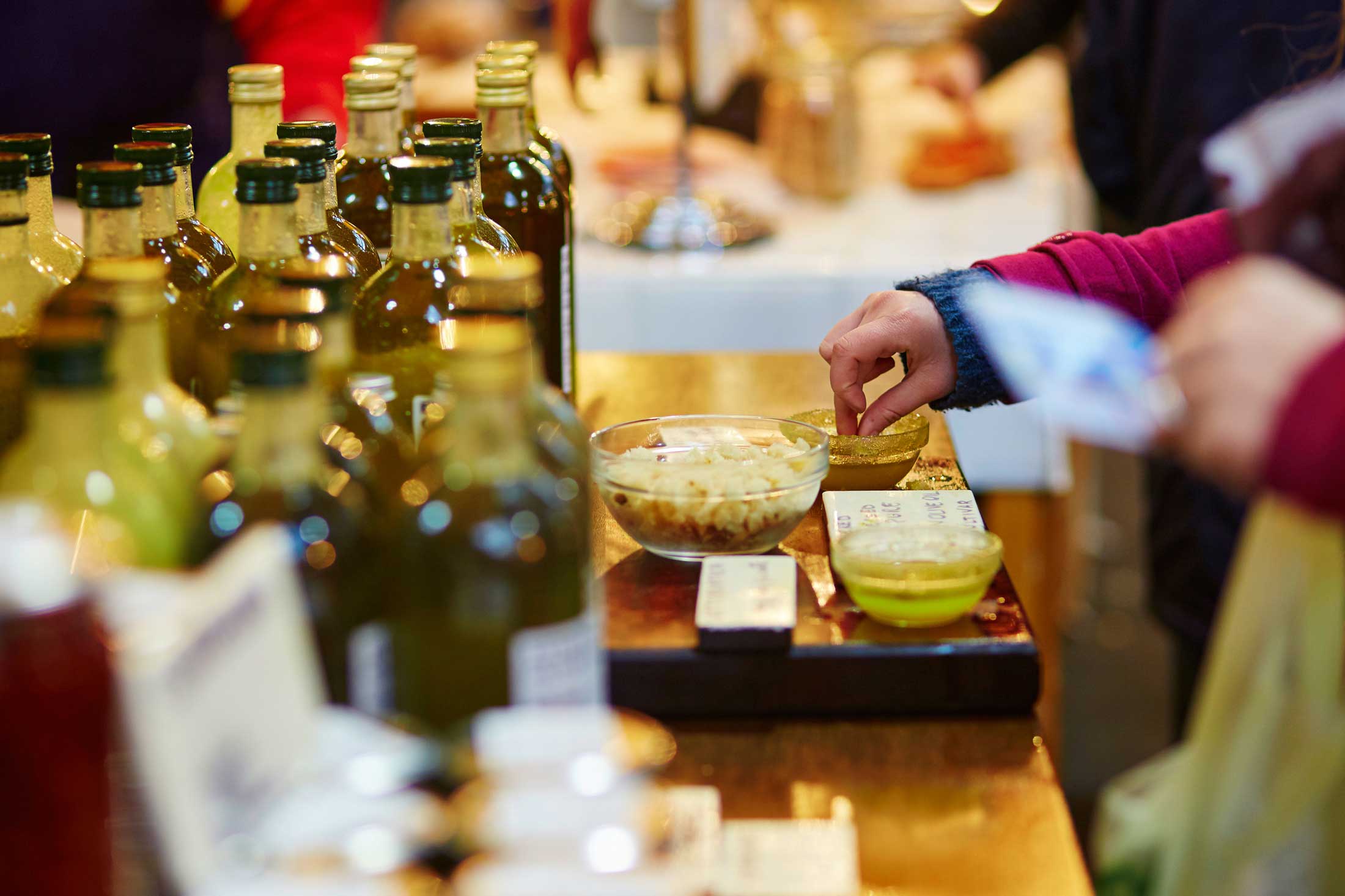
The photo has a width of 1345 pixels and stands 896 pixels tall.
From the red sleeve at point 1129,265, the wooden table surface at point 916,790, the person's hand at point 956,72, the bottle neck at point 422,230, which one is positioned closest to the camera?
the wooden table surface at point 916,790

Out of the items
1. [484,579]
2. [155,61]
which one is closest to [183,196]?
[484,579]

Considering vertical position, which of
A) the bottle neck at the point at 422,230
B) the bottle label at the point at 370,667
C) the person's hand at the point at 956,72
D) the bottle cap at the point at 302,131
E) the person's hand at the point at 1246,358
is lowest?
the bottle label at the point at 370,667

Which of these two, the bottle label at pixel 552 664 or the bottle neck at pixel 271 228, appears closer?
the bottle label at pixel 552 664

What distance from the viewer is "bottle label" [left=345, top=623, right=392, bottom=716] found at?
65cm

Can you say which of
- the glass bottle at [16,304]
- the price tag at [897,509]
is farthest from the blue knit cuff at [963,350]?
the glass bottle at [16,304]

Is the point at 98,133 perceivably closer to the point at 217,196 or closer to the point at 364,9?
the point at 364,9

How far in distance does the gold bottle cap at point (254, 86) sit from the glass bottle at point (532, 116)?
0.20m

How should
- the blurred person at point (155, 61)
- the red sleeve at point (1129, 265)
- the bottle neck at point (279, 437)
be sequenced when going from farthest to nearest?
the blurred person at point (155, 61), the red sleeve at point (1129, 265), the bottle neck at point (279, 437)

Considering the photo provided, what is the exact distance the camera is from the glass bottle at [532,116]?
127 centimetres

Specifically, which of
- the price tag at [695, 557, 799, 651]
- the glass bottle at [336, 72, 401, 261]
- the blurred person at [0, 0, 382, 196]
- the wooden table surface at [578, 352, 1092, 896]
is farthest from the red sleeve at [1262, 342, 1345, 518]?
the blurred person at [0, 0, 382, 196]

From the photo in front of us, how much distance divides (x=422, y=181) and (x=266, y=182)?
3.6 inches

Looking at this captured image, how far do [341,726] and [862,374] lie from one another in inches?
29.8

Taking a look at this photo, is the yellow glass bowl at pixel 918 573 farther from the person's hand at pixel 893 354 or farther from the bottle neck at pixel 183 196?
the bottle neck at pixel 183 196

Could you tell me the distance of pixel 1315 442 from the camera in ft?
2.12
